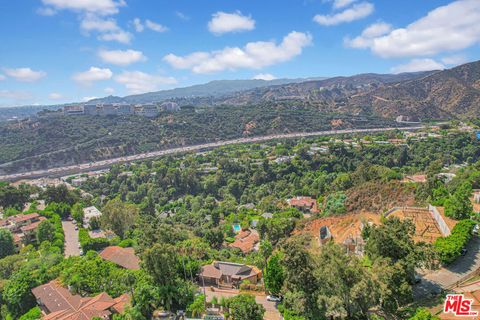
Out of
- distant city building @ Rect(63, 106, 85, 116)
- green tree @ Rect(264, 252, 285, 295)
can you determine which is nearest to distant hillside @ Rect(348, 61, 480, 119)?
distant city building @ Rect(63, 106, 85, 116)

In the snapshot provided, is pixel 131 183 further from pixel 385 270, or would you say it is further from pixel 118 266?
pixel 385 270

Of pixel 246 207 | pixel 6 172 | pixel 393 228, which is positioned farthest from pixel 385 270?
pixel 6 172

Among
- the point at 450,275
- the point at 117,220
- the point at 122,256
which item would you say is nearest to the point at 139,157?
the point at 117,220

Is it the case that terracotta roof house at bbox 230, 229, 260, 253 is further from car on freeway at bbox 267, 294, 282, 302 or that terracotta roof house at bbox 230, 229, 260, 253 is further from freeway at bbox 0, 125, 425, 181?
freeway at bbox 0, 125, 425, 181

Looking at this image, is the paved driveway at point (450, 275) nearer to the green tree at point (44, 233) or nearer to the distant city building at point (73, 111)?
the green tree at point (44, 233)

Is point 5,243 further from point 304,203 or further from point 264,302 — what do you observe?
point 304,203

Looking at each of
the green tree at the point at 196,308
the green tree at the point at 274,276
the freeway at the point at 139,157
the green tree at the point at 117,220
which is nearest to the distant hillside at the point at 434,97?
the freeway at the point at 139,157
